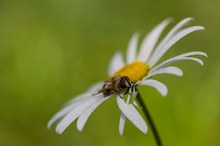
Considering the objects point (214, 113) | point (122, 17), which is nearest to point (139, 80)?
point (214, 113)

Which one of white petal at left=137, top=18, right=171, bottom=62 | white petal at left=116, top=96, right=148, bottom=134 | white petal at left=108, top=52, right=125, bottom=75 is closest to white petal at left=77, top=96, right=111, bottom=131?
white petal at left=116, top=96, right=148, bottom=134

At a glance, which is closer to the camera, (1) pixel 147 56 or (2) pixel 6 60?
(1) pixel 147 56

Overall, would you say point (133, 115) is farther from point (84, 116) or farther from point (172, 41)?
point (172, 41)

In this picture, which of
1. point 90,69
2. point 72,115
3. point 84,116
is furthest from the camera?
point 90,69

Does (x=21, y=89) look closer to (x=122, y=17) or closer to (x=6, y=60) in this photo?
(x=6, y=60)

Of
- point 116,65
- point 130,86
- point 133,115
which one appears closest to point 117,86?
point 130,86

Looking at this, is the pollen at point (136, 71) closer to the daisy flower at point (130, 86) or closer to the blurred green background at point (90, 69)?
the daisy flower at point (130, 86)
